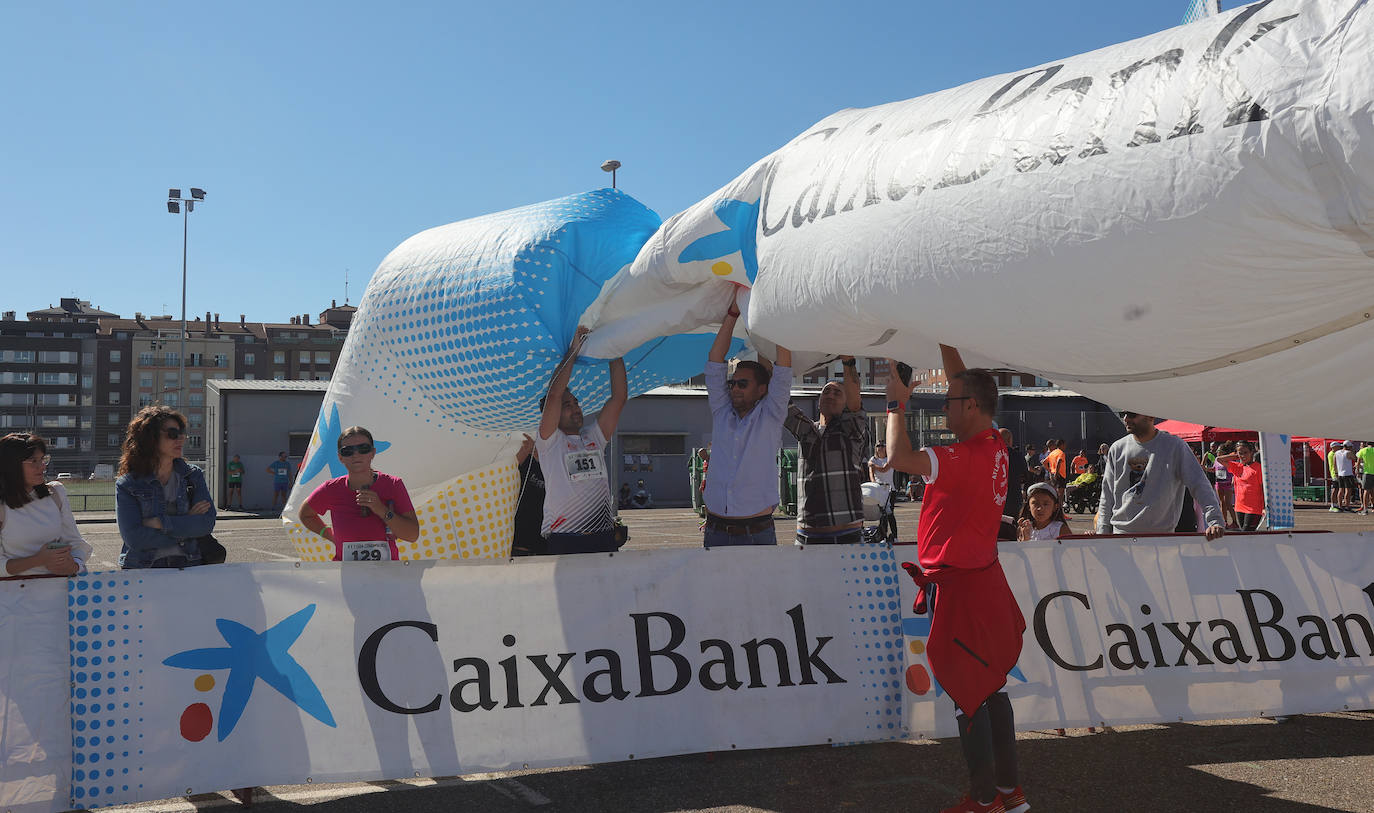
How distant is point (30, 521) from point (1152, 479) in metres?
5.55

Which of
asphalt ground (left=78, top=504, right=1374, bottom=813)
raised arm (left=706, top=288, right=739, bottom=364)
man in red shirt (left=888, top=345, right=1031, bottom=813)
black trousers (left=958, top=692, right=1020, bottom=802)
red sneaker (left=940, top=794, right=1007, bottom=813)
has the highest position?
raised arm (left=706, top=288, right=739, bottom=364)

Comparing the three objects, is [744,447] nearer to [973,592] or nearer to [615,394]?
[615,394]

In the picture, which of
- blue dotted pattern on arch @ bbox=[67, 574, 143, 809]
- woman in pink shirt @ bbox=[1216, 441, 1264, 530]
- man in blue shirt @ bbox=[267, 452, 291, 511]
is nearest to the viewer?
blue dotted pattern on arch @ bbox=[67, 574, 143, 809]

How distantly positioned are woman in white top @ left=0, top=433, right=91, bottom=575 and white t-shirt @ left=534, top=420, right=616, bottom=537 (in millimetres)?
1965

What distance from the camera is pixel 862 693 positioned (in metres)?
4.50

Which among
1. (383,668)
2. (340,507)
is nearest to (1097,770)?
(383,668)

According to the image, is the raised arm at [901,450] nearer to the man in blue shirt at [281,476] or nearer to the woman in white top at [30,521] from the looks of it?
the woman in white top at [30,521]

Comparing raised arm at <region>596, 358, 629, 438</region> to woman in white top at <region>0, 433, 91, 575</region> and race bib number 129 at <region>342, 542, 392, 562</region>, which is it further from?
woman in white top at <region>0, 433, 91, 575</region>

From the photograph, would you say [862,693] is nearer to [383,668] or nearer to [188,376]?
[383,668]

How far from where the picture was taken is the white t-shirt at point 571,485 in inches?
183

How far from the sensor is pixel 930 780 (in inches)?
164

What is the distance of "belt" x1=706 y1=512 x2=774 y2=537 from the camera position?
481 centimetres

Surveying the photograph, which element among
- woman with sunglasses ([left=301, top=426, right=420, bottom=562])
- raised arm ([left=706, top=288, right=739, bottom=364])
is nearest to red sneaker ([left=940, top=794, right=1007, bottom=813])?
raised arm ([left=706, top=288, right=739, bottom=364])

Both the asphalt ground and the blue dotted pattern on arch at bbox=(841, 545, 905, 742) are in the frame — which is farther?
the blue dotted pattern on arch at bbox=(841, 545, 905, 742)
